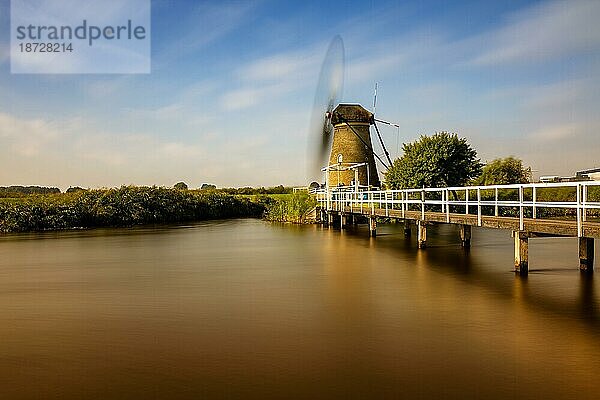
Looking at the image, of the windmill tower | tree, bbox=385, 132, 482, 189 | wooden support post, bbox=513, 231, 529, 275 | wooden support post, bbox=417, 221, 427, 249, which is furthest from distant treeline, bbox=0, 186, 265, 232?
wooden support post, bbox=513, 231, 529, 275

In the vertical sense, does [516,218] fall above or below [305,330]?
above

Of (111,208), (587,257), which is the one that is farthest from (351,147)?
(587,257)

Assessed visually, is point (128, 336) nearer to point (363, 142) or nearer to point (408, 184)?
point (408, 184)

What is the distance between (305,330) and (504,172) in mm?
36575

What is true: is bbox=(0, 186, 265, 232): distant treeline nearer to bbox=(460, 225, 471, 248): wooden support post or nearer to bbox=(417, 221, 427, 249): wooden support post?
bbox=(417, 221, 427, 249): wooden support post

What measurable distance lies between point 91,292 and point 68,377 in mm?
5676

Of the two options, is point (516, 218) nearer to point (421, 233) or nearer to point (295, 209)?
point (421, 233)

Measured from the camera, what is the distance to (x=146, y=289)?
1141 centimetres

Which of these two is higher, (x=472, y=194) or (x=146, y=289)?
(x=472, y=194)

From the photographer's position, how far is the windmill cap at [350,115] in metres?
37.9

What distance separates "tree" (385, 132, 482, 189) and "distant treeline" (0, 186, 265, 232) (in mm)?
18927

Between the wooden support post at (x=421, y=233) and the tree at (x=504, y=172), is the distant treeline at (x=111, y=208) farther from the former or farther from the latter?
the wooden support post at (x=421, y=233)

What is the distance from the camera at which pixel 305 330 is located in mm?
7598

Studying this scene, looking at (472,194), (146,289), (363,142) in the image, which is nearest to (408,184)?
(472,194)
